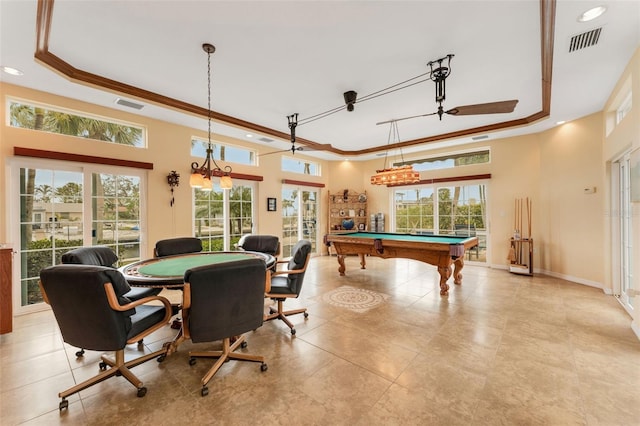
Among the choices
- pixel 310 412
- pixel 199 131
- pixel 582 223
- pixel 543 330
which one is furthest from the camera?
pixel 199 131

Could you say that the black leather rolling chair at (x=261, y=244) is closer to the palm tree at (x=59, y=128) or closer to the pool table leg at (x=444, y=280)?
the palm tree at (x=59, y=128)

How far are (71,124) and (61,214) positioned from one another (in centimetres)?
135

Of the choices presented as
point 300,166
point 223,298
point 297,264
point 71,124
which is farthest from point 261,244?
point 300,166

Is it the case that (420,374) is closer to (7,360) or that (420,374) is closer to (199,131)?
(7,360)

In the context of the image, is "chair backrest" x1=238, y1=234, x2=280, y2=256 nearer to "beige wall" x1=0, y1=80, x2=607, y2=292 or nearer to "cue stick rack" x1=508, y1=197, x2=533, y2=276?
"beige wall" x1=0, y1=80, x2=607, y2=292

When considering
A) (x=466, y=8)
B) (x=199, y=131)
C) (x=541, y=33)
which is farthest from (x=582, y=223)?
(x=199, y=131)

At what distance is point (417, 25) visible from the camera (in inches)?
96.1

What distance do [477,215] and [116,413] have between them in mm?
7045

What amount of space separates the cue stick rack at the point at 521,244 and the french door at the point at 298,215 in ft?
16.1

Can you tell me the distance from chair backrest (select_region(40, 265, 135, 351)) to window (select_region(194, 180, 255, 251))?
11.2 ft

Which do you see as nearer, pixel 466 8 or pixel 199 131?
pixel 466 8

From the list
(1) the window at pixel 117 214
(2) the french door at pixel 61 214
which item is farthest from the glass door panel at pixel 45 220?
(1) the window at pixel 117 214

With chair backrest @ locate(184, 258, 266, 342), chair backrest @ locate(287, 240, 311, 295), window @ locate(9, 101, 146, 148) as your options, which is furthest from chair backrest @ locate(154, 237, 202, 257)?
window @ locate(9, 101, 146, 148)

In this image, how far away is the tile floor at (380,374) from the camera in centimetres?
175
